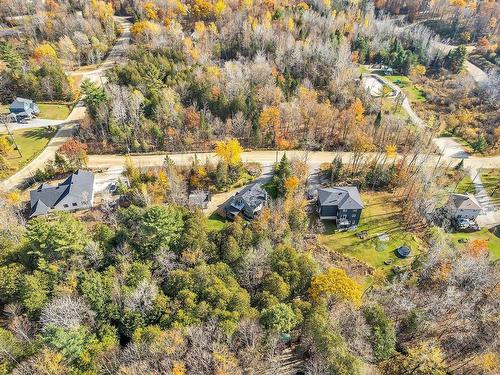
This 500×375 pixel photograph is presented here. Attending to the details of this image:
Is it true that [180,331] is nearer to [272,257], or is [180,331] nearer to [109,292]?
[109,292]

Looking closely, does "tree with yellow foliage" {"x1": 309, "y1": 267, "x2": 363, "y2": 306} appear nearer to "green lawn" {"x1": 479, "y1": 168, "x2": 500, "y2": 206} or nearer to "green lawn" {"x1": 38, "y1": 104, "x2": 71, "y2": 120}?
"green lawn" {"x1": 479, "y1": 168, "x2": 500, "y2": 206}

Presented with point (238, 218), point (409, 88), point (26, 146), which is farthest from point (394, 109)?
point (26, 146)

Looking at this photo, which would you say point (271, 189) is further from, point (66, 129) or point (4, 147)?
point (4, 147)

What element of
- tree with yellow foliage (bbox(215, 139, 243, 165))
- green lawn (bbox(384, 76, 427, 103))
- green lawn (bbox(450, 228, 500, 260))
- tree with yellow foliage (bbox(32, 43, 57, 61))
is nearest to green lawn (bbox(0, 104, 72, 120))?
tree with yellow foliage (bbox(32, 43, 57, 61))

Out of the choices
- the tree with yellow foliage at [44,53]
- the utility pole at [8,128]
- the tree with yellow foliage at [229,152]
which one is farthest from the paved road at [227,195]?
the tree with yellow foliage at [44,53]

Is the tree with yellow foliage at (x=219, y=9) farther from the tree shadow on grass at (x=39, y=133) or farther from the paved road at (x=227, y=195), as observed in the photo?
the paved road at (x=227, y=195)

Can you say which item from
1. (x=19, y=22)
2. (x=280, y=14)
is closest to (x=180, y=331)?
(x=280, y=14)
